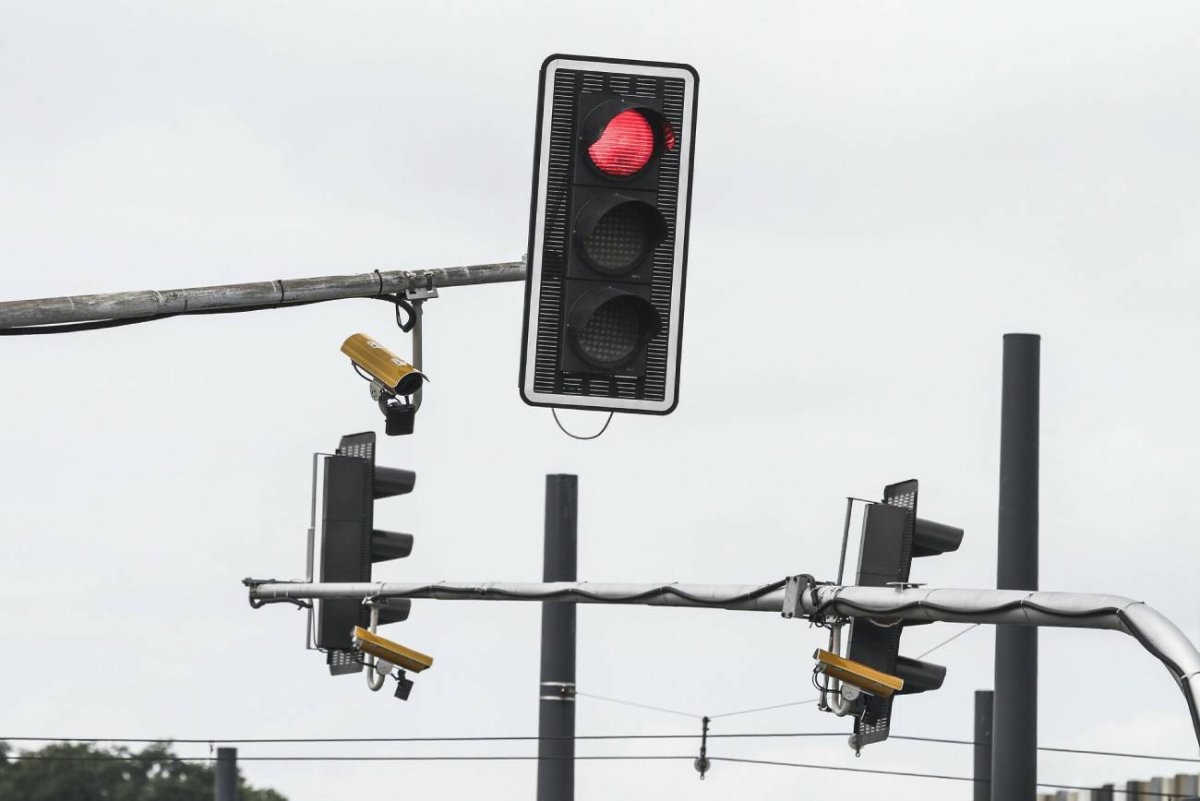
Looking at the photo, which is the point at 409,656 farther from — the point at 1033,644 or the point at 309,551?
the point at 1033,644

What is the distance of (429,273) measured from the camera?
7820mm

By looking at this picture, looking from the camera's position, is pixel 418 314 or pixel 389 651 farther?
pixel 389 651

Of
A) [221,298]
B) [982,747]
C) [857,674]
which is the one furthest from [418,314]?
[982,747]

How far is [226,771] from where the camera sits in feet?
99.5

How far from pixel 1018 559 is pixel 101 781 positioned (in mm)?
56181

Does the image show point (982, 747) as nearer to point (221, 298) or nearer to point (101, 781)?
point (221, 298)

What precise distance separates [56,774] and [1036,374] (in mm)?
57457

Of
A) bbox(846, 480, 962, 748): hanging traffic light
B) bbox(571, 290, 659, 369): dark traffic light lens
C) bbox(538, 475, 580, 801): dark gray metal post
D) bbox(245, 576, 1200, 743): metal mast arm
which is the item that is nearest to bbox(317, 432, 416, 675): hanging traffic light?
bbox(245, 576, 1200, 743): metal mast arm

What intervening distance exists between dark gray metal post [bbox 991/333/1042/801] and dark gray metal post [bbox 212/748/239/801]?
14.6m

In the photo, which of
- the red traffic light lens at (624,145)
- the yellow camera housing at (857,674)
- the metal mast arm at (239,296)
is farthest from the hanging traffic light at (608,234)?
the yellow camera housing at (857,674)

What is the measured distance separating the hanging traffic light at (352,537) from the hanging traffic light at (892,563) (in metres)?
3.39

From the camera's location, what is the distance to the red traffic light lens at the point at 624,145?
20.9ft

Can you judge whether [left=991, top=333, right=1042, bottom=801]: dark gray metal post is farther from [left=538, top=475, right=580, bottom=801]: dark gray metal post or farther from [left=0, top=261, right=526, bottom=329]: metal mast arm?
[left=0, top=261, right=526, bottom=329]: metal mast arm

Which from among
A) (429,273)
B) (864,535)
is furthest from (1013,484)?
(429,273)
